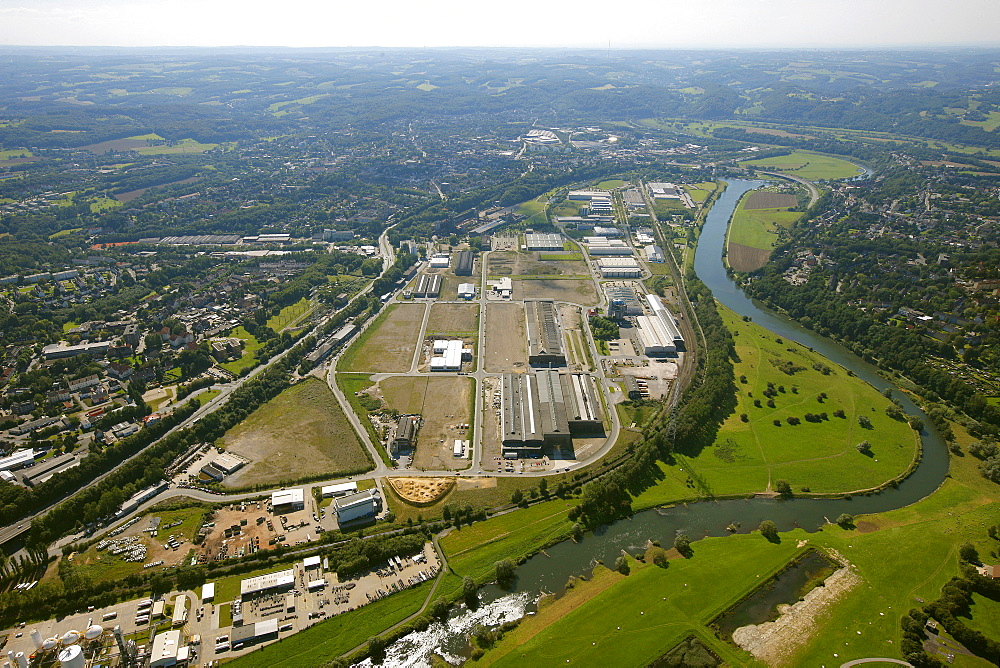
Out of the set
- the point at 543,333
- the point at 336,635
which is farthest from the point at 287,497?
the point at 543,333

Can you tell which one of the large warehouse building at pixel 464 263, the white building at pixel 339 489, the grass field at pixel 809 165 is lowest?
the white building at pixel 339 489

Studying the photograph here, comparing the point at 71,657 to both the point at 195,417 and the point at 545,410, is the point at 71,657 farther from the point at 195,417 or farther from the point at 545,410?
the point at 545,410

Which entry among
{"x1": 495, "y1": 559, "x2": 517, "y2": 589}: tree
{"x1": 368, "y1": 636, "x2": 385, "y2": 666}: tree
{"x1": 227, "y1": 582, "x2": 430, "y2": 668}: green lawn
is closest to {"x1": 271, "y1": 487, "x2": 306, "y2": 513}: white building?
{"x1": 227, "y1": 582, "x2": 430, "y2": 668}: green lawn

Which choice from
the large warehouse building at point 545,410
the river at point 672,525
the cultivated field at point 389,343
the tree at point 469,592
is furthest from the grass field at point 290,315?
the river at point 672,525

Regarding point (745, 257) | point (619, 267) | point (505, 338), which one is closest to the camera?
point (505, 338)

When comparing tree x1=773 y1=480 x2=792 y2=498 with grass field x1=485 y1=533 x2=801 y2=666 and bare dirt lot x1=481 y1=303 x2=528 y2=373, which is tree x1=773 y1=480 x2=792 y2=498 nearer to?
grass field x1=485 y1=533 x2=801 y2=666

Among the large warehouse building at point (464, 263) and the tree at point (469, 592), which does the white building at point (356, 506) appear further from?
the large warehouse building at point (464, 263)
